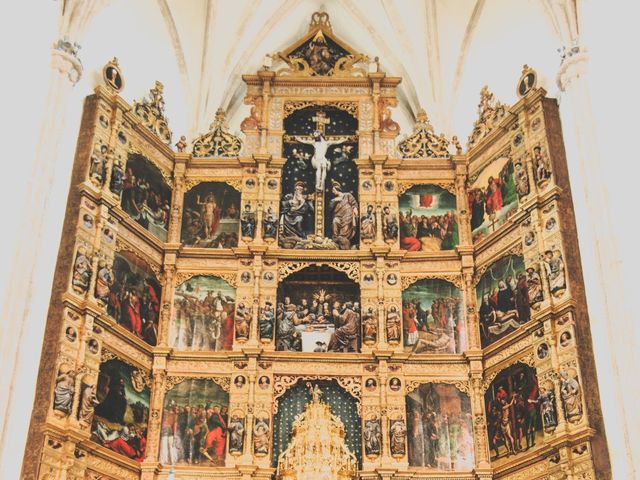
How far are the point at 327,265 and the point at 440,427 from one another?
398 centimetres

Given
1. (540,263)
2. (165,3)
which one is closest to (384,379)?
(540,263)

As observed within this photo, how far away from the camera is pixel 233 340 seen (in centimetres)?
1712

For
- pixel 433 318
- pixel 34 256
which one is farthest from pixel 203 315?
pixel 34 256

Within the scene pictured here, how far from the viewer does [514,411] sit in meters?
15.5

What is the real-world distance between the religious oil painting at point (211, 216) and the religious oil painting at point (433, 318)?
3.87 meters

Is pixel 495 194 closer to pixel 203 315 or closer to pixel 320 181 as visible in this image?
pixel 320 181

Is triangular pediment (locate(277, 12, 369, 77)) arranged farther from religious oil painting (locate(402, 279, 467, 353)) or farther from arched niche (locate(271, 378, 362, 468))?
arched niche (locate(271, 378, 362, 468))

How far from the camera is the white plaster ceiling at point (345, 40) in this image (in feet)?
61.5

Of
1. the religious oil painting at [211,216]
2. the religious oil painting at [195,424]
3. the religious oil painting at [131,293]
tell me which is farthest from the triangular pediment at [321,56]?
the religious oil painting at [195,424]

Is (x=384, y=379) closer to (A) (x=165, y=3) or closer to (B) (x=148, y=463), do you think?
(B) (x=148, y=463)

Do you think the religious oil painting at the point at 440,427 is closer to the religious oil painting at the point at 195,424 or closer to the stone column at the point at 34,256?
the religious oil painting at the point at 195,424

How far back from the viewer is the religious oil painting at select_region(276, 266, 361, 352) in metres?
17.3

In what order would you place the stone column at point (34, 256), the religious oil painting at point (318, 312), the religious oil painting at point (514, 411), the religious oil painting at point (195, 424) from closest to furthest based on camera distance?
the stone column at point (34, 256)
the religious oil painting at point (514, 411)
the religious oil painting at point (195, 424)
the religious oil painting at point (318, 312)

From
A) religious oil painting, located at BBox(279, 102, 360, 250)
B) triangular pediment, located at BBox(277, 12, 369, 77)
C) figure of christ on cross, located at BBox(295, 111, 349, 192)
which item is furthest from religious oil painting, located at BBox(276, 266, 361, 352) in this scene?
triangular pediment, located at BBox(277, 12, 369, 77)
